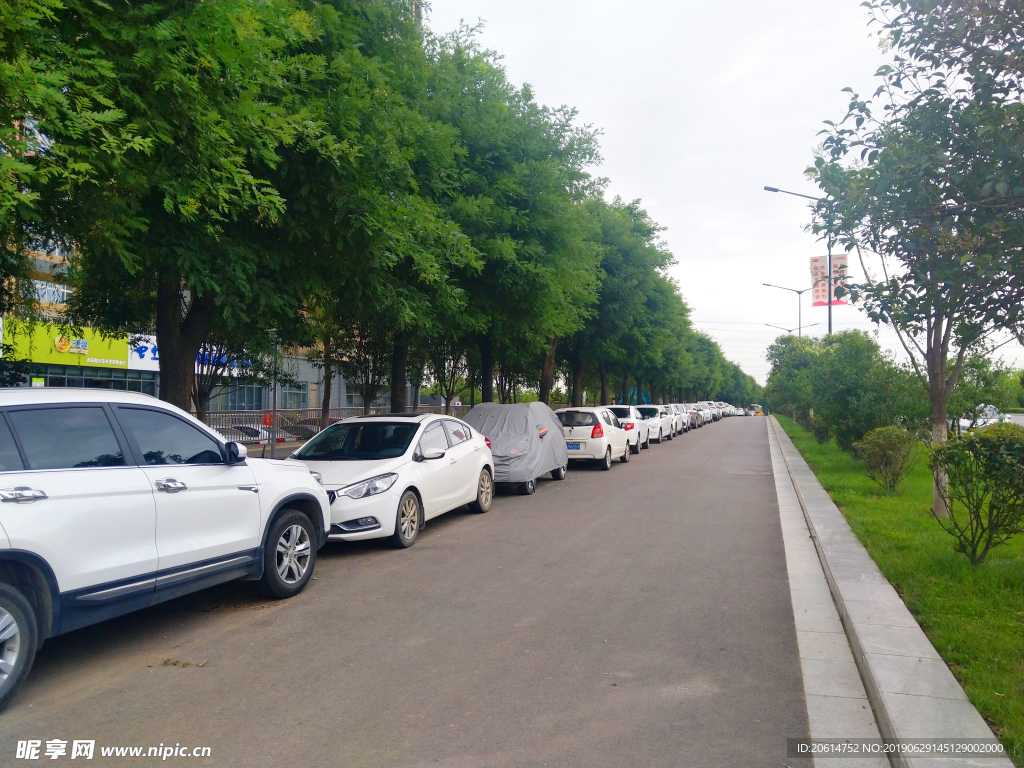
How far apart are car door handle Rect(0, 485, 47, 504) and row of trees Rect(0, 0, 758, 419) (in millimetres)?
1817

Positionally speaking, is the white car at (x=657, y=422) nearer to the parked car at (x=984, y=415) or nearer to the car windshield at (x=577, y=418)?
the car windshield at (x=577, y=418)

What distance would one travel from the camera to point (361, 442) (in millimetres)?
10070

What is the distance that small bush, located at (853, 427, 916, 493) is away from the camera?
12.7m

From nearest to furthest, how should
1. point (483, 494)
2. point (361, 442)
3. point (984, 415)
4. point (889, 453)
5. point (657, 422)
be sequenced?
point (361, 442), point (483, 494), point (889, 453), point (984, 415), point (657, 422)

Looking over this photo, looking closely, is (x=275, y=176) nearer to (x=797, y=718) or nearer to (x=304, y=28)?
(x=304, y=28)

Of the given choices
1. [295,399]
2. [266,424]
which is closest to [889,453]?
[266,424]

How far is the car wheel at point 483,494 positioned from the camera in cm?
1177

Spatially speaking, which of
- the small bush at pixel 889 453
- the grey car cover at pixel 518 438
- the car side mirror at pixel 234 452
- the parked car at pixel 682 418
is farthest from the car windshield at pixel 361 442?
the parked car at pixel 682 418

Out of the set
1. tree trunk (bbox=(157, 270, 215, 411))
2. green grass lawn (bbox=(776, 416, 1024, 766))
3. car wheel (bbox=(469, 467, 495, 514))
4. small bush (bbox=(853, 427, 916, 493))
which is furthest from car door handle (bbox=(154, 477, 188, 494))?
small bush (bbox=(853, 427, 916, 493))

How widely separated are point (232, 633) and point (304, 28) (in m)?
5.85

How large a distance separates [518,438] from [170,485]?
925cm

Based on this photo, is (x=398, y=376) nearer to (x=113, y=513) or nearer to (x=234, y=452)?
(x=234, y=452)

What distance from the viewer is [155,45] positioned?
6.16m

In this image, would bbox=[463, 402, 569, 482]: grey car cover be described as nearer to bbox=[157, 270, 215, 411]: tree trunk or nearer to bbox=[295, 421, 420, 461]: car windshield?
bbox=[295, 421, 420, 461]: car windshield
